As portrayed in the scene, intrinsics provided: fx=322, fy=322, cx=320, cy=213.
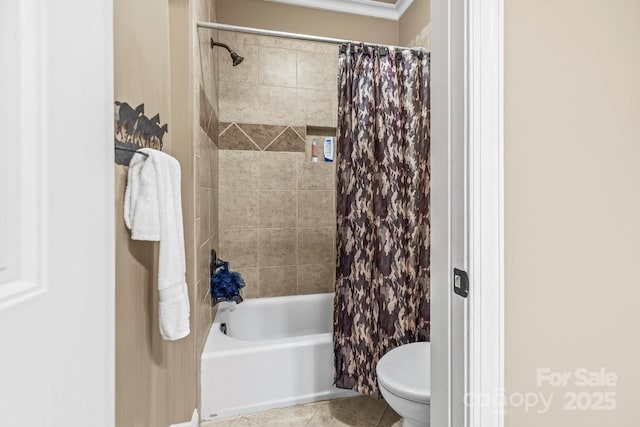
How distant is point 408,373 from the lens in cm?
136

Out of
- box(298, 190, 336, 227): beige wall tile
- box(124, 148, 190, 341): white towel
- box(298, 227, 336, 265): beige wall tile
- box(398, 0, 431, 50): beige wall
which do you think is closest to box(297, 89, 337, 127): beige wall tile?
box(298, 190, 336, 227): beige wall tile

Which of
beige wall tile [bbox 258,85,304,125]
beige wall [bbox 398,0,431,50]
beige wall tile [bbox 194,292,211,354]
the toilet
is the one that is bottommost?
the toilet

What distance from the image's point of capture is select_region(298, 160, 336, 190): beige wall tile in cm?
252

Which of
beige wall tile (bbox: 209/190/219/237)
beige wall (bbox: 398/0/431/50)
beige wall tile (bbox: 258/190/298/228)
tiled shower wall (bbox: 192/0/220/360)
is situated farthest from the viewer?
beige wall tile (bbox: 258/190/298/228)

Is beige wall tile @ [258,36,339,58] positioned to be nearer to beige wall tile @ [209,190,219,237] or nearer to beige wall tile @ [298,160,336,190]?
beige wall tile @ [298,160,336,190]

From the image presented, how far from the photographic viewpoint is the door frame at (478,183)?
2.03ft

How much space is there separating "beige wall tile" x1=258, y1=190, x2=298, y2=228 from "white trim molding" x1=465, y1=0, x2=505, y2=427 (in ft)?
6.35

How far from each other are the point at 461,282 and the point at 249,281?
6.45 ft

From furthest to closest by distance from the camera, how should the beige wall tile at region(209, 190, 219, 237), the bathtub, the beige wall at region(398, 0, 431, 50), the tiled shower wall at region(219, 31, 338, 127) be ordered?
the tiled shower wall at region(219, 31, 338, 127) < the beige wall at region(398, 0, 431, 50) < the beige wall tile at region(209, 190, 219, 237) < the bathtub

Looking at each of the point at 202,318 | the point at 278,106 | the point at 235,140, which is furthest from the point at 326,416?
the point at 278,106

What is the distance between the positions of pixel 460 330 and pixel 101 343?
25.1 inches
